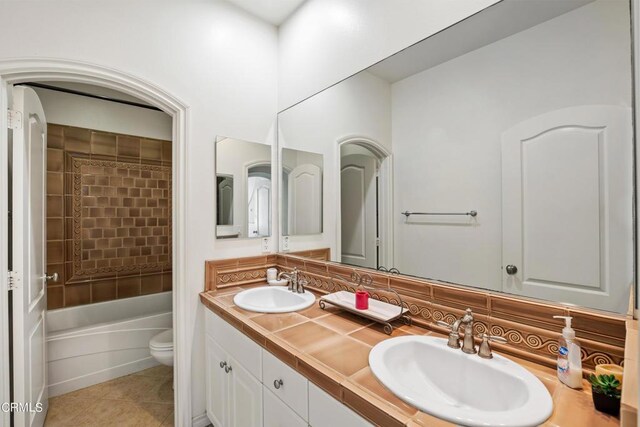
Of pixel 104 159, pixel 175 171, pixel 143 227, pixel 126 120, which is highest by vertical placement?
pixel 126 120

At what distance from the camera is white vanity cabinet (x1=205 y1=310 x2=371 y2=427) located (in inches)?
37.2

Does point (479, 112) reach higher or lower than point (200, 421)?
higher

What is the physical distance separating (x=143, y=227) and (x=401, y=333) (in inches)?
115

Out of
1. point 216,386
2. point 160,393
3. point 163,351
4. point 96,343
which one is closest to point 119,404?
point 160,393

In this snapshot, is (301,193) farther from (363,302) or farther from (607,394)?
(607,394)

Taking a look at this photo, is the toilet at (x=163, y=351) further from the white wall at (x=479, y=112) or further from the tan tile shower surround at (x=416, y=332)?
the white wall at (x=479, y=112)

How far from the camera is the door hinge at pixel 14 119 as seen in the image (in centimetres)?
145

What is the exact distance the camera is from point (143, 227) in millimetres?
3043

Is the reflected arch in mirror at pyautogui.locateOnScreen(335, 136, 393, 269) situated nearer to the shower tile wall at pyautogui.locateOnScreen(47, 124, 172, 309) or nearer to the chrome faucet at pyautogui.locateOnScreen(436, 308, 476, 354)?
the chrome faucet at pyautogui.locateOnScreen(436, 308, 476, 354)

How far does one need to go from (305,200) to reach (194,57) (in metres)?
1.20

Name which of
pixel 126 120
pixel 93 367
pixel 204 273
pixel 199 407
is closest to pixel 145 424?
pixel 199 407

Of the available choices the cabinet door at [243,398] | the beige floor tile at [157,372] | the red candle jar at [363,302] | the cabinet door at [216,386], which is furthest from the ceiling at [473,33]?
the beige floor tile at [157,372]

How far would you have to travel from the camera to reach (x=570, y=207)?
95 centimetres

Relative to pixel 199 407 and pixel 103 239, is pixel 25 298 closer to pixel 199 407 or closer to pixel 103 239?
pixel 199 407
